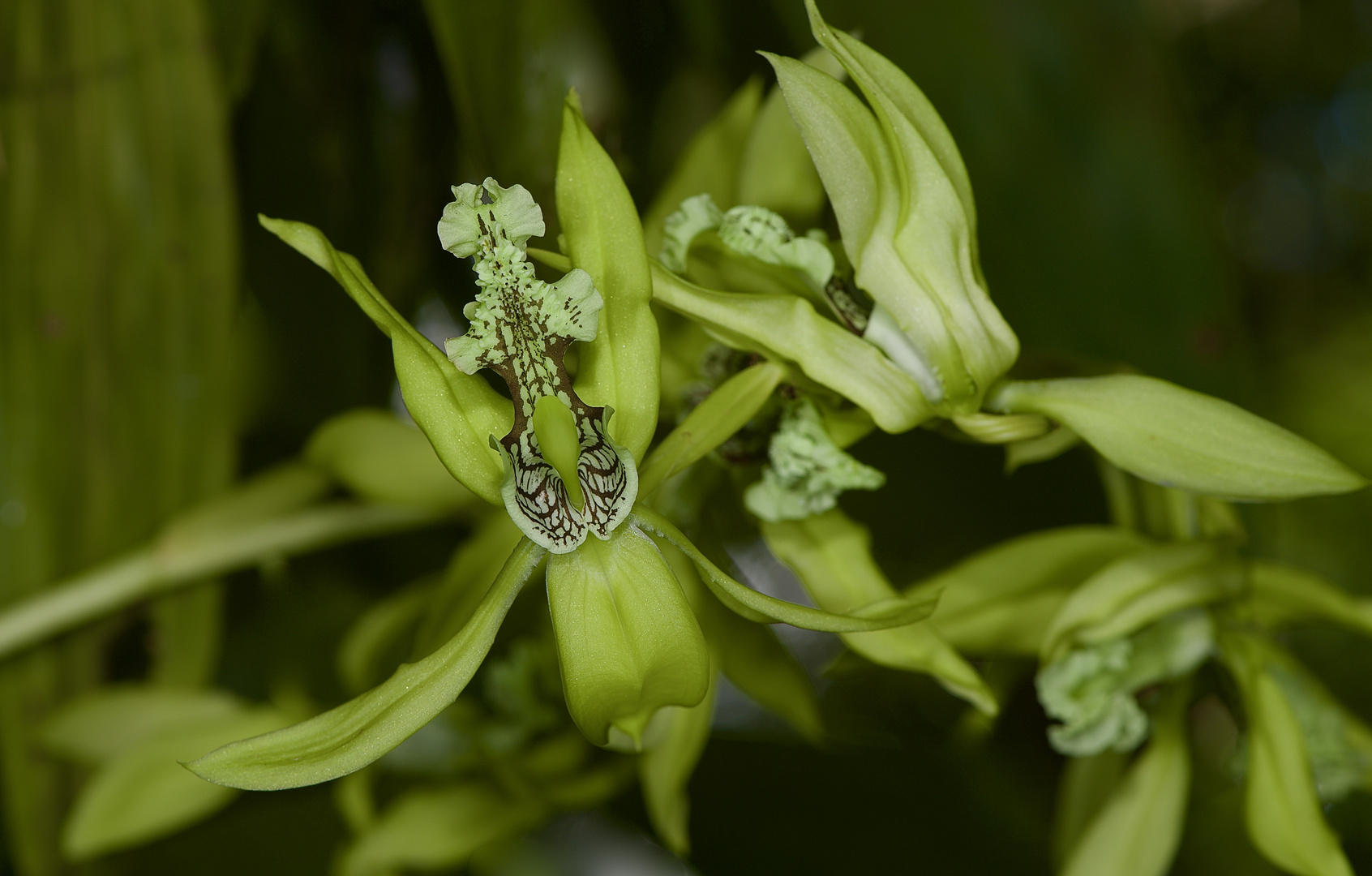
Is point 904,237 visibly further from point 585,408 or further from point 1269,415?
point 1269,415

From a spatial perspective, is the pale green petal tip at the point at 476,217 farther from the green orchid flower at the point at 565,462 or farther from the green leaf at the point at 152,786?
the green leaf at the point at 152,786

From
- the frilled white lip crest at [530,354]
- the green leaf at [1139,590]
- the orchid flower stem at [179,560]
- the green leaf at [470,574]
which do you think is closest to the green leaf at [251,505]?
the orchid flower stem at [179,560]

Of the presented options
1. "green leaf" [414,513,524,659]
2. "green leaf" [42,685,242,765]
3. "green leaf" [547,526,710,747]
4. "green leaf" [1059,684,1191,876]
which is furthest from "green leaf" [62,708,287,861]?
"green leaf" [1059,684,1191,876]

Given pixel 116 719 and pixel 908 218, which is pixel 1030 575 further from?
pixel 116 719

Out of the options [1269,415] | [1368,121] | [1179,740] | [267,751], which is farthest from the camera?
[1368,121]

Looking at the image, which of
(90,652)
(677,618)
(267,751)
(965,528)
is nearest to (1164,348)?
(965,528)

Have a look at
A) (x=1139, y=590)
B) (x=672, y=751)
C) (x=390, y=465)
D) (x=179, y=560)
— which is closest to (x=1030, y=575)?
(x=1139, y=590)
